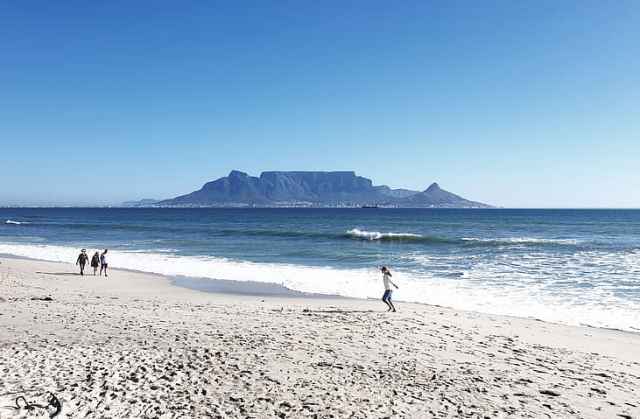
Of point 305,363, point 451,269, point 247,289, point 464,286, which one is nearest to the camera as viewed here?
point 305,363

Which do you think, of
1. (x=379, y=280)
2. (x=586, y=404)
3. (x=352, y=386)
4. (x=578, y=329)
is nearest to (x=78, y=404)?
(x=352, y=386)

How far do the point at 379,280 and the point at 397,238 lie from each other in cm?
2825

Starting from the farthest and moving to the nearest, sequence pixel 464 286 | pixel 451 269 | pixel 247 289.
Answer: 1. pixel 451 269
2. pixel 464 286
3. pixel 247 289

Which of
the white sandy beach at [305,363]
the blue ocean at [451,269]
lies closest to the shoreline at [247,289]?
the blue ocean at [451,269]

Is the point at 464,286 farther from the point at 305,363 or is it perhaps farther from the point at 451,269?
the point at 305,363

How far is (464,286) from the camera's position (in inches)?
773

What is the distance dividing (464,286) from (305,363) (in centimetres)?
1307

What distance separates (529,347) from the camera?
1007 cm

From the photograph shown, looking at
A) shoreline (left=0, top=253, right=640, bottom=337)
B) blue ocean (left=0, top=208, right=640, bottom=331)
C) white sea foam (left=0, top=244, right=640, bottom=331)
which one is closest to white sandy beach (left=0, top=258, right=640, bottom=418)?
white sea foam (left=0, top=244, right=640, bottom=331)

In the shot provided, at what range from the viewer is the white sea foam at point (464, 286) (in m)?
14.6

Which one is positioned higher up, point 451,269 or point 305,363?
point 305,363

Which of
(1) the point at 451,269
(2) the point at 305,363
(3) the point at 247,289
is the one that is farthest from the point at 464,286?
(2) the point at 305,363

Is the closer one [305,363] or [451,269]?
[305,363]

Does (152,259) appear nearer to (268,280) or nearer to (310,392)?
(268,280)
